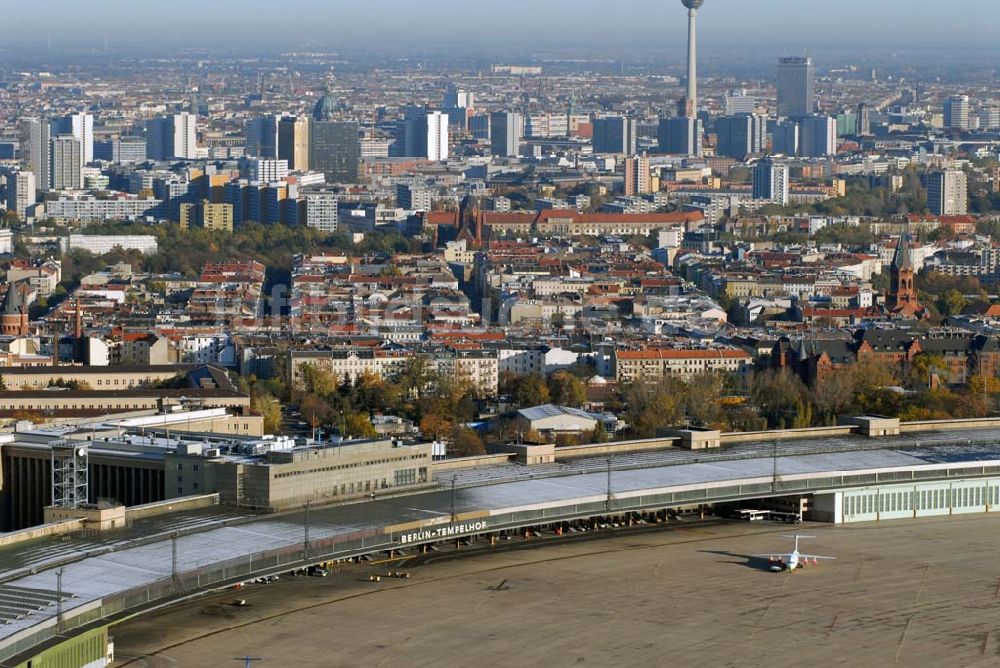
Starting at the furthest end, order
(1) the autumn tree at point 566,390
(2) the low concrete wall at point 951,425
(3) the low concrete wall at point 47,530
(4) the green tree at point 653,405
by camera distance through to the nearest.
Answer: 1. (1) the autumn tree at point 566,390
2. (4) the green tree at point 653,405
3. (2) the low concrete wall at point 951,425
4. (3) the low concrete wall at point 47,530

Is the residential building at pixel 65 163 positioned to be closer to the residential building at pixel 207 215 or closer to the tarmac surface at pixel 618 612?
the residential building at pixel 207 215

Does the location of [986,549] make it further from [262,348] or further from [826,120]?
[826,120]

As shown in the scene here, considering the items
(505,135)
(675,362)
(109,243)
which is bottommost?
(109,243)

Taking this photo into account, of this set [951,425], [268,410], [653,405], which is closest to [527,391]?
[653,405]

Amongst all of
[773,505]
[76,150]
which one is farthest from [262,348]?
[76,150]

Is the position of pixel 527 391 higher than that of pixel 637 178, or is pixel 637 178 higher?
pixel 637 178

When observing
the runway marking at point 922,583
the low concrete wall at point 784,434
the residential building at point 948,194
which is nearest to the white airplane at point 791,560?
the runway marking at point 922,583

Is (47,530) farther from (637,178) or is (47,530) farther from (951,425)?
(637,178)
